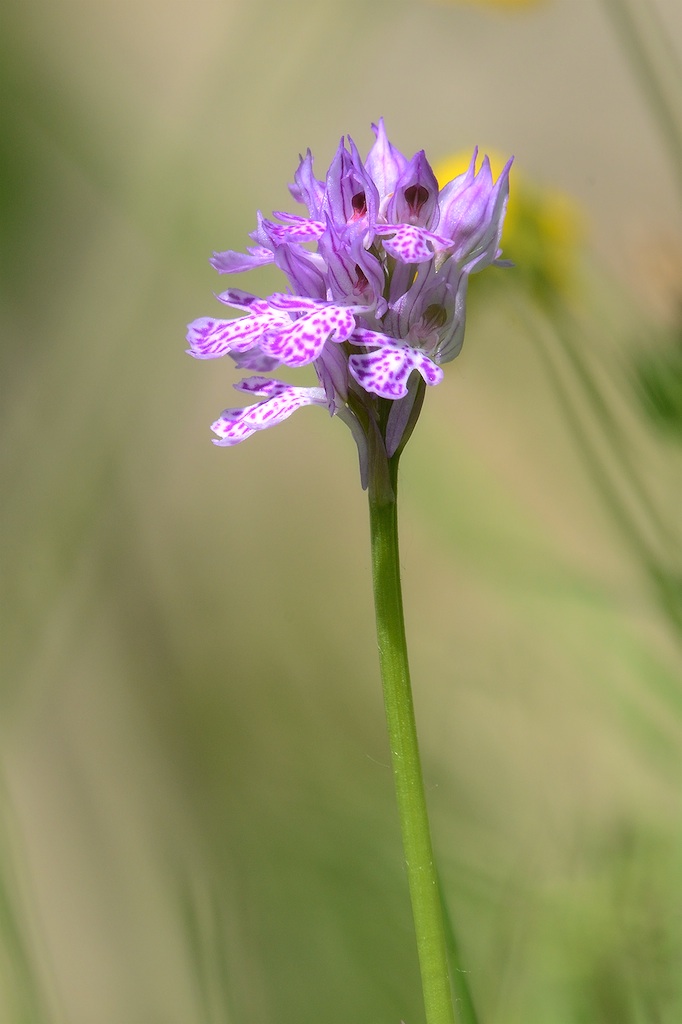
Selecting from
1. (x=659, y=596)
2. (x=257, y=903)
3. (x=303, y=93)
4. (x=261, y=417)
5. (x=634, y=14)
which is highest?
(x=303, y=93)

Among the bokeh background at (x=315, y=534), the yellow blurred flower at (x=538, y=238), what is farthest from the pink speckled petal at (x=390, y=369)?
the yellow blurred flower at (x=538, y=238)

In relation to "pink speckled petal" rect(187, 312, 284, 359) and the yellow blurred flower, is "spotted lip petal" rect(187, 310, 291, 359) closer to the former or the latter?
"pink speckled petal" rect(187, 312, 284, 359)

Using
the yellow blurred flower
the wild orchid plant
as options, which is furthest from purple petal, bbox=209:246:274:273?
the yellow blurred flower

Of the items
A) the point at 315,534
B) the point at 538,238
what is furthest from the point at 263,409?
the point at 315,534

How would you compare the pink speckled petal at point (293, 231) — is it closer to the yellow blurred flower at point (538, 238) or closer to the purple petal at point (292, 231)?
the purple petal at point (292, 231)

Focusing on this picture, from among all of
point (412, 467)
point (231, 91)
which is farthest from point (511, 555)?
point (231, 91)

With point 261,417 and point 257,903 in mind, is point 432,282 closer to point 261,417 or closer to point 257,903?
point 261,417

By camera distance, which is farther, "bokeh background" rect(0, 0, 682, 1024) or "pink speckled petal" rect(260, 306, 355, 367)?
"bokeh background" rect(0, 0, 682, 1024)
